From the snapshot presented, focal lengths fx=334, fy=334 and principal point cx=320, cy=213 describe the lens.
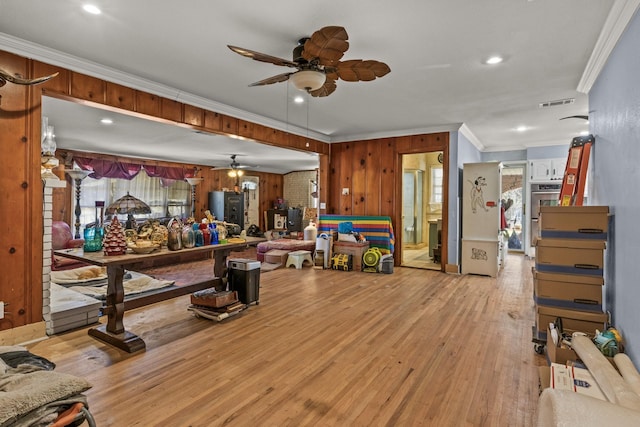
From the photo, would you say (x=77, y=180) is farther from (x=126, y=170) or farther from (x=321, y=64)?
(x=321, y=64)

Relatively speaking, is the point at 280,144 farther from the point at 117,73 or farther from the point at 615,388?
the point at 615,388

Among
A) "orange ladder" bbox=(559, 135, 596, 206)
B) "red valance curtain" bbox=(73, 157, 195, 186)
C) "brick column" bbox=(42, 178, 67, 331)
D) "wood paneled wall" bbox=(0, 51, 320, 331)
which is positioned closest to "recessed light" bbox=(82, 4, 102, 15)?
"wood paneled wall" bbox=(0, 51, 320, 331)

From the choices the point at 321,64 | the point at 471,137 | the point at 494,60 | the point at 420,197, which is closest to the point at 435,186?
the point at 420,197

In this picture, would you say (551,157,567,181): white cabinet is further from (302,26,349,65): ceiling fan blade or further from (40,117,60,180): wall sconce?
(40,117,60,180): wall sconce

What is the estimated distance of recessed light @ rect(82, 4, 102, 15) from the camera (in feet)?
7.71

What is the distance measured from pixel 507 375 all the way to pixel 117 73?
445 centimetres

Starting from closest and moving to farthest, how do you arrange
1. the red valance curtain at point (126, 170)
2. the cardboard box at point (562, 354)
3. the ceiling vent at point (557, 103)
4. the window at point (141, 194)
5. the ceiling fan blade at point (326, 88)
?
1. the cardboard box at point (562, 354)
2. the ceiling fan blade at point (326, 88)
3. the ceiling vent at point (557, 103)
4. the red valance curtain at point (126, 170)
5. the window at point (141, 194)

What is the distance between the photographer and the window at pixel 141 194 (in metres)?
7.90

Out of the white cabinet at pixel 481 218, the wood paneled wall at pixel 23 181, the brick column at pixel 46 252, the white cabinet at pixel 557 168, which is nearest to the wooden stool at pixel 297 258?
the white cabinet at pixel 481 218

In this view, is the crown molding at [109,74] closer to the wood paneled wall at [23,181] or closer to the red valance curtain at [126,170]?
the wood paneled wall at [23,181]

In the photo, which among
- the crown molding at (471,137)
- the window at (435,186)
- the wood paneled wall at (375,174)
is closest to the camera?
the crown molding at (471,137)

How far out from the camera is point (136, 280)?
5055mm

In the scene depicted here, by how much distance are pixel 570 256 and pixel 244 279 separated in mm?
3076

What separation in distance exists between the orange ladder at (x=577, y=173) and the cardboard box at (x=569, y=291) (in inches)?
42.9
